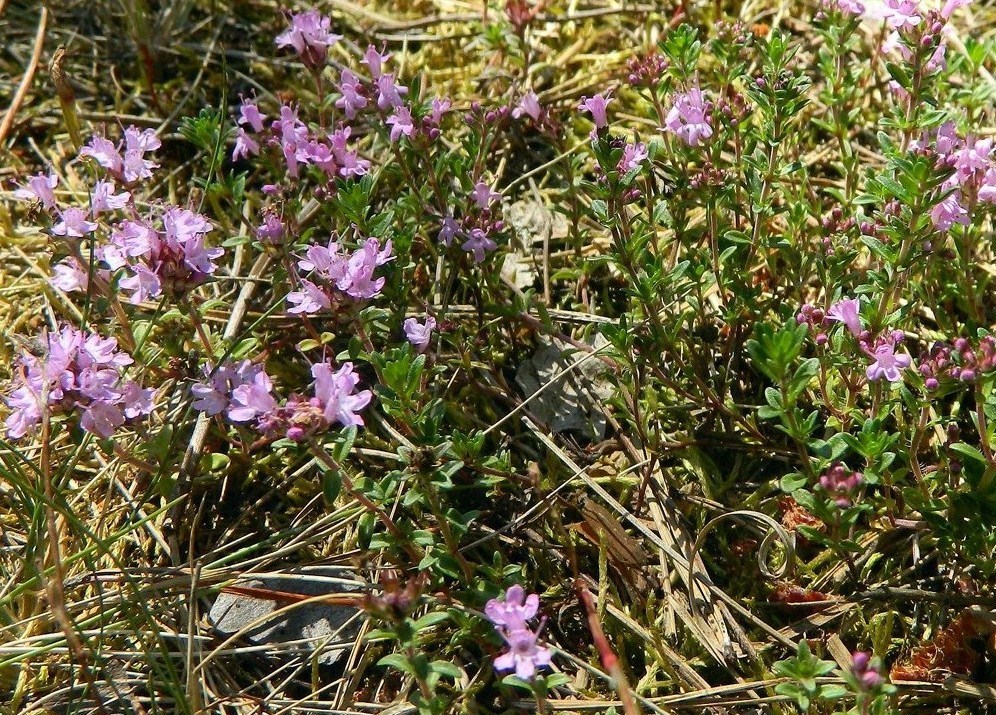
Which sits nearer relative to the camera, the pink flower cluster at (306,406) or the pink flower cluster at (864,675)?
the pink flower cluster at (864,675)

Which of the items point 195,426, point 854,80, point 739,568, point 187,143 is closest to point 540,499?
point 739,568

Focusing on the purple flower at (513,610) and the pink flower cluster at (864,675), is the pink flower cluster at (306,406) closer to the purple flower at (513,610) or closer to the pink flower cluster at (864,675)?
the purple flower at (513,610)

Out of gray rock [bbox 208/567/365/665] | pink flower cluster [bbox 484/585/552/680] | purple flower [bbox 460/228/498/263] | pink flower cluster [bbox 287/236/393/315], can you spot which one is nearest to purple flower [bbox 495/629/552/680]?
pink flower cluster [bbox 484/585/552/680]

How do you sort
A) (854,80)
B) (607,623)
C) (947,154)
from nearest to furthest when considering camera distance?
(947,154) < (607,623) < (854,80)

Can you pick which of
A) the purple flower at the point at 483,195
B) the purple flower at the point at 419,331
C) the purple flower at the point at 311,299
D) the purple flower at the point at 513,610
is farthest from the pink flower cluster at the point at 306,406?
the purple flower at the point at 483,195

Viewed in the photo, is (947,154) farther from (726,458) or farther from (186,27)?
(186,27)

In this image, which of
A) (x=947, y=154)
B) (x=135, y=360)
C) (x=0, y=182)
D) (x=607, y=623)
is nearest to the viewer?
(x=947, y=154)
